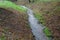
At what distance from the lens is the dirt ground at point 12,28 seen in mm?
13298

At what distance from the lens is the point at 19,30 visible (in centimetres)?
1509

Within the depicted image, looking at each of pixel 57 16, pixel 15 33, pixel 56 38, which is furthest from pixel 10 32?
pixel 57 16

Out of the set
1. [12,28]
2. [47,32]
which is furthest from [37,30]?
[12,28]

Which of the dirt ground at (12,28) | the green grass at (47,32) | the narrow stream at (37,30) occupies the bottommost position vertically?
the narrow stream at (37,30)

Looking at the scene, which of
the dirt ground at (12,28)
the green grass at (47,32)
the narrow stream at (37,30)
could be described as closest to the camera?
the dirt ground at (12,28)

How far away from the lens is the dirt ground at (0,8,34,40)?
524 inches

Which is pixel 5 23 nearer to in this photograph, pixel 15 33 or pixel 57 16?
pixel 15 33

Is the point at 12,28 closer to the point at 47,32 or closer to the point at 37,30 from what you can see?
the point at 37,30

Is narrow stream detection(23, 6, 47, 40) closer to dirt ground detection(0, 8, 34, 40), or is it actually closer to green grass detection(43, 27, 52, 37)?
green grass detection(43, 27, 52, 37)

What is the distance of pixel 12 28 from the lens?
14703mm

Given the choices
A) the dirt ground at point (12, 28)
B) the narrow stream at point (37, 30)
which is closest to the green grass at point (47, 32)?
the narrow stream at point (37, 30)

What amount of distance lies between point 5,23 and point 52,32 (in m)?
4.36

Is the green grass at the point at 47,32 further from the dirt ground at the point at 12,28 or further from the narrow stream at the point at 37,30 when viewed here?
the dirt ground at the point at 12,28

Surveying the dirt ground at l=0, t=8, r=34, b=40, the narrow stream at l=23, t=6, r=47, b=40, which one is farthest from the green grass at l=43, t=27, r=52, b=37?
the dirt ground at l=0, t=8, r=34, b=40
